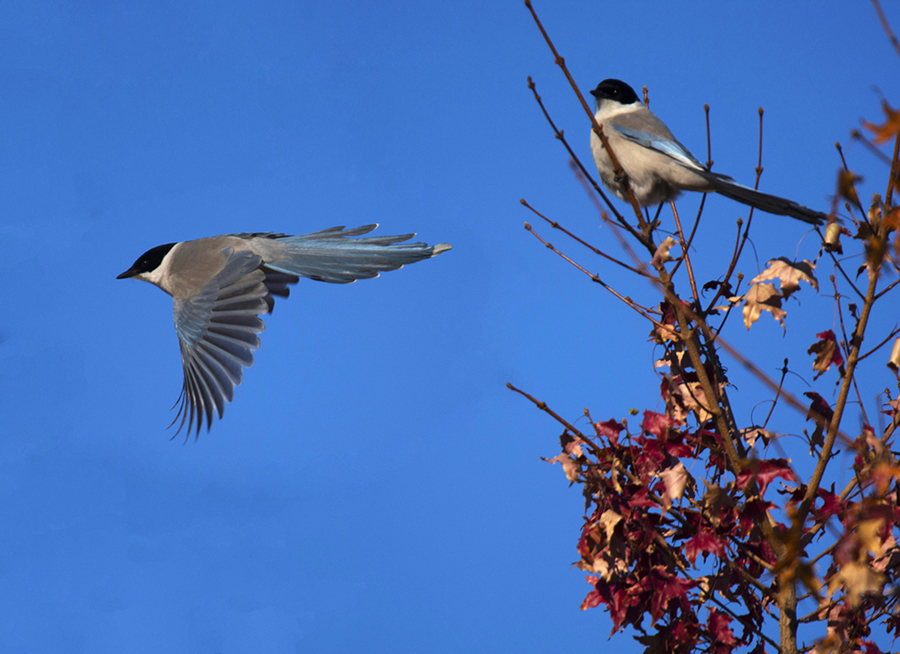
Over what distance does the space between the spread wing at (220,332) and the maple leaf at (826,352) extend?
2.48 metres

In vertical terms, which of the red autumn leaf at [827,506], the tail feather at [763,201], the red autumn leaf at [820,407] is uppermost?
the tail feather at [763,201]

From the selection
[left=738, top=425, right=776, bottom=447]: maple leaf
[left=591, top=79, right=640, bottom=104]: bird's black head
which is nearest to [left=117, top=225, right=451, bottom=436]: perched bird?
[left=591, top=79, right=640, bottom=104]: bird's black head

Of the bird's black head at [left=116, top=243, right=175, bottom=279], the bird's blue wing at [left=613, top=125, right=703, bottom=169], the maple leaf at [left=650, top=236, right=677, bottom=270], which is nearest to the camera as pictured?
the maple leaf at [left=650, top=236, right=677, bottom=270]

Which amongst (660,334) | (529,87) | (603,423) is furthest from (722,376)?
(529,87)

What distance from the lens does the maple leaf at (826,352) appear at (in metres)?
2.01

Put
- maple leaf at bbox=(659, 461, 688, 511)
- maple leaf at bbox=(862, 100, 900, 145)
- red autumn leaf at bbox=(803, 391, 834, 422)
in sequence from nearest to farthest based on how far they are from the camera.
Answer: maple leaf at bbox=(862, 100, 900, 145), maple leaf at bbox=(659, 461, 688, 511), red autumn leaf at bbox=(803, 391, 834, 422)

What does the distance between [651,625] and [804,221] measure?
1206 millimetres

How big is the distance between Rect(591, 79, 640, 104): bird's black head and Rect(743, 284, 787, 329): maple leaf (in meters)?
1.78

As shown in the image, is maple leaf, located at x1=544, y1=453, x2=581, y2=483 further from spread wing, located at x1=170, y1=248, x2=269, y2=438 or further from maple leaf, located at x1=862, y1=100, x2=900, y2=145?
spread wing, located at x1=170, y1=248, x2=269, y2=438

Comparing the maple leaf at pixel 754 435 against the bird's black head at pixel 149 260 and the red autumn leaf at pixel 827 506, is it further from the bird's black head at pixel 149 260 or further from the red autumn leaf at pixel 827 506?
the bird's black head at pixel 149 260

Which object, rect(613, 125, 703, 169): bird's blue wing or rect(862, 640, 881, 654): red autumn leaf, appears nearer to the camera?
rect(862, 640, 881, 654): red autumn leaf

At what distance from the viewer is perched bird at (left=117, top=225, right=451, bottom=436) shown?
3725 mm

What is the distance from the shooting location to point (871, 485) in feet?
6.16

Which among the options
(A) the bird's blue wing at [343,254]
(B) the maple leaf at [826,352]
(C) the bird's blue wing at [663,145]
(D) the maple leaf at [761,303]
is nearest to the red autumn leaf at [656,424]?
(D) the maple leaf at [761,303]
